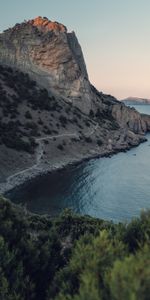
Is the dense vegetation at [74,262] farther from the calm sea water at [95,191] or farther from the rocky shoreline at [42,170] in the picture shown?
the rocky shoreline at [42,170]

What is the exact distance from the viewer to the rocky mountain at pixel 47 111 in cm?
8556

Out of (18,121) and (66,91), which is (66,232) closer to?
(18,121)

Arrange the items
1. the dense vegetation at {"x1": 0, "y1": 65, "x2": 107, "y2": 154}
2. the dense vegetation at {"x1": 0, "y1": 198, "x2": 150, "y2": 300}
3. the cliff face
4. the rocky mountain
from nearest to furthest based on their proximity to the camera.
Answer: the dense vegetation at {"x1": 0, "y1": 198, "x2": 150, "y2": 300} < the rocky mountain < the dense vegetation at {"x1": 0, "y1": 65, "x2": 107, "y2": 154} < the cliff face

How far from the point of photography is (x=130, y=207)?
2571 inches

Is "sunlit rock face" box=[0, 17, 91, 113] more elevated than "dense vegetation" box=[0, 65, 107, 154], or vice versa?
"sunlit rock face" box=[0, 17, 91, 113]

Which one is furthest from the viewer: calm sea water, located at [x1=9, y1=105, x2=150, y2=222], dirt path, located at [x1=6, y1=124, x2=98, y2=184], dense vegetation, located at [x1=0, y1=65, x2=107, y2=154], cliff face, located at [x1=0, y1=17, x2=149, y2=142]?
cliff face, located at [x1=0, y1=17, x2=149, y2=142]

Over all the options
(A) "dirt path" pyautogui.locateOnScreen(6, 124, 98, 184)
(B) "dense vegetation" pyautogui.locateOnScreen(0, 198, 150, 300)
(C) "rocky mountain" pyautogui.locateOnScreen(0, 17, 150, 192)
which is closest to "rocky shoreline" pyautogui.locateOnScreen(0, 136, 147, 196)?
(C) "rocky mountain" pyautogui.locateOnScreen(0, 17, 150, 192)

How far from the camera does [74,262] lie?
16.0m

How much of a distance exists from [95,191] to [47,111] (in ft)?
141

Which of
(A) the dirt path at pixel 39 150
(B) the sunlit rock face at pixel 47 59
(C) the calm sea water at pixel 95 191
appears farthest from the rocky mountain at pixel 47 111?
(C) the calm sea water at pixel 95 191

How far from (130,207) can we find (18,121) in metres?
42.6

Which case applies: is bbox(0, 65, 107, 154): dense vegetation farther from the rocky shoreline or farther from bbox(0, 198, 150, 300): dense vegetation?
bbox(0, 198, 150, 300): dense vegetation

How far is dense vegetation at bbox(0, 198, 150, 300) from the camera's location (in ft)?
38.1

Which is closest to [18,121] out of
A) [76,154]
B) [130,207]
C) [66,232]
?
[76,154]
